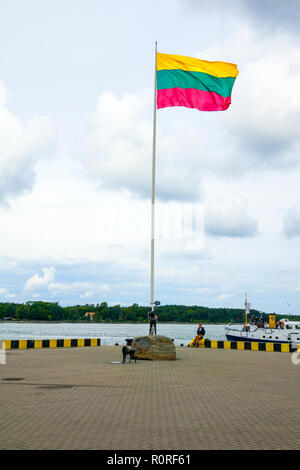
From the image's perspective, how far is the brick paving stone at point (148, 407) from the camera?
7.93 m

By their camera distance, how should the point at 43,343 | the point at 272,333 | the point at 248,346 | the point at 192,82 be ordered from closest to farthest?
the point at 192,82 < the point at 43,343 < the point at 248,346 < the point at 272,333

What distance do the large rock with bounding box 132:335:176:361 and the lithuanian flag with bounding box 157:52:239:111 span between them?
444 inches

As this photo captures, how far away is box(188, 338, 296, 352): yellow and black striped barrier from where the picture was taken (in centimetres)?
3148

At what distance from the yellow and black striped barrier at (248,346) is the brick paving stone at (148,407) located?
12.1 metres

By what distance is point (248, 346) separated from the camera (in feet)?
108

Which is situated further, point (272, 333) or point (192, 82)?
point (272, 333)

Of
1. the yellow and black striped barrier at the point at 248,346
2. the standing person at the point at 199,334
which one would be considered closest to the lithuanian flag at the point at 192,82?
the standing person at the point at 199,334

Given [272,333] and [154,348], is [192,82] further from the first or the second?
[272,333]

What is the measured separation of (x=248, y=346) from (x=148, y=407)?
23.3 meters

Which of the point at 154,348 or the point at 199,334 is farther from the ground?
the point at 199,334

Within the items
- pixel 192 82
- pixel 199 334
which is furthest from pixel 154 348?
pixel 192 82

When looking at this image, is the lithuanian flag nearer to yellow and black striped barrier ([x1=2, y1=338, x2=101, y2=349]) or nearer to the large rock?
the large rock

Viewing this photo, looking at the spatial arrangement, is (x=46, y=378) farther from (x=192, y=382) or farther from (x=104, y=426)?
(x=104, y=426)

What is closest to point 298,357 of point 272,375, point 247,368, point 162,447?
point 247,368
